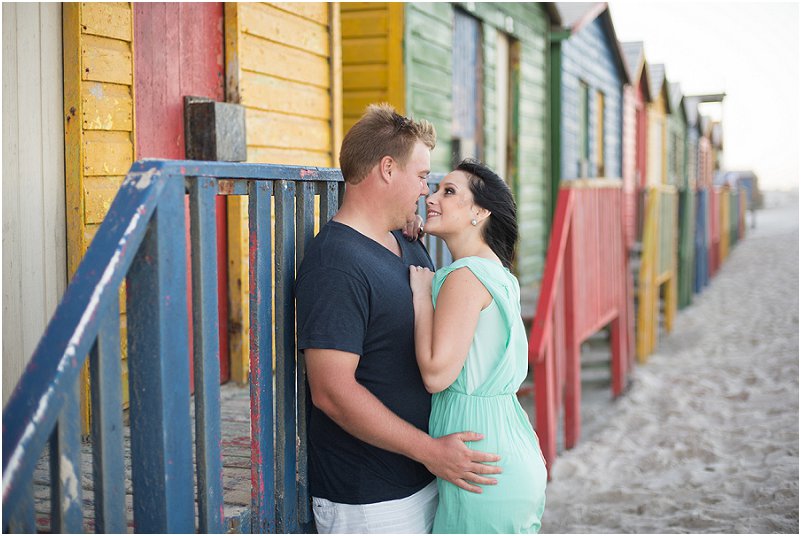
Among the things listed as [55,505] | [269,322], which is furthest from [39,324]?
[55,505]

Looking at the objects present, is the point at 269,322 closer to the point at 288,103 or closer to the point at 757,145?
the point at 288,103

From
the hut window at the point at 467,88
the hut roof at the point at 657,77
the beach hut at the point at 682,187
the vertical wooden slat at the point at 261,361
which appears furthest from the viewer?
the hut roof at the point at 657,77

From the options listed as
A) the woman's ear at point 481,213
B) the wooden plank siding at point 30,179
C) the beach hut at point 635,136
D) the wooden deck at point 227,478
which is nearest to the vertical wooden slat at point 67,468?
the wooden deck at point 227,478

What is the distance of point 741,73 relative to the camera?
1874 inches

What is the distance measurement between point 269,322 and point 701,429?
5.37 m

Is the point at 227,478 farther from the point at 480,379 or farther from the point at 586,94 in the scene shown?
the point at 586,94

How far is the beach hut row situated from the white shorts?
23.0 inches

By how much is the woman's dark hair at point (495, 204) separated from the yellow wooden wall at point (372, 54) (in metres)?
4.10

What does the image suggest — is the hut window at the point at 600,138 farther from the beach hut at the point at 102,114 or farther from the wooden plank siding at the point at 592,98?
the beach hut at the point at 102,114

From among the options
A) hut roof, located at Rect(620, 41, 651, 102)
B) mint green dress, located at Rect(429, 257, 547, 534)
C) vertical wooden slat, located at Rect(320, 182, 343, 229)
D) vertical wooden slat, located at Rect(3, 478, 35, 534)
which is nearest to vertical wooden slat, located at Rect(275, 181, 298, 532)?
vertical wooden slat, located at Rect(320, 182, 343, 229)

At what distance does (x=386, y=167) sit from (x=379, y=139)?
84mm

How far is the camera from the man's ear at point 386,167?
252cm

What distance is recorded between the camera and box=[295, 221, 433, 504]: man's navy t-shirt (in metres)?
2.29

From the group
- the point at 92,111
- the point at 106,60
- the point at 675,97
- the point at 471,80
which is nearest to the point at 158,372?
the point at 92,111
